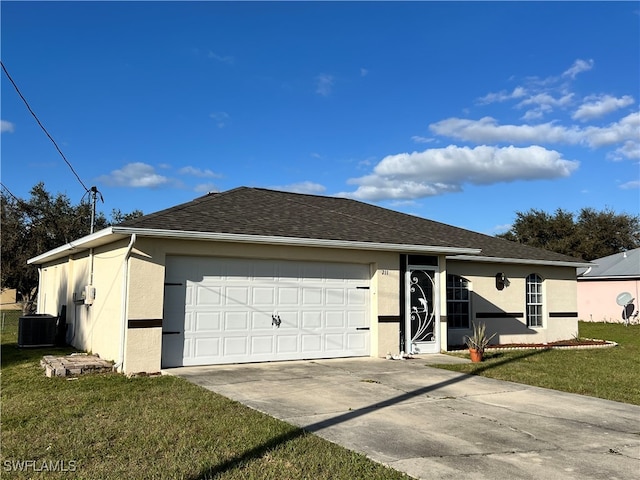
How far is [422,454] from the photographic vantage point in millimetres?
5293

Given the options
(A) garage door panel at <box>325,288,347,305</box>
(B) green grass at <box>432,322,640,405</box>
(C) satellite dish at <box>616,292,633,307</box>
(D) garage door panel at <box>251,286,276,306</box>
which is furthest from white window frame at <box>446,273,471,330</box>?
(C) satellite dish at <box>616,292,633,307</box>

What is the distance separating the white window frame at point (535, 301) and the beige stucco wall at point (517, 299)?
111mm

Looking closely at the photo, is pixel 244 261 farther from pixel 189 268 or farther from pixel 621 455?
pixel 621 455

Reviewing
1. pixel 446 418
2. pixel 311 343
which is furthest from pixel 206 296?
pixel 446 418

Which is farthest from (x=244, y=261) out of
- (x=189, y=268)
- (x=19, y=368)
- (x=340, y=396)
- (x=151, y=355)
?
(x=19, y=368)

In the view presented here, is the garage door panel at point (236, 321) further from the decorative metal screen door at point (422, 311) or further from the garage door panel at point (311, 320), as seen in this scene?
the decorative metal screen door at point (422, 311)

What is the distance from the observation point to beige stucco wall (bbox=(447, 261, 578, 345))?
53.1 ft

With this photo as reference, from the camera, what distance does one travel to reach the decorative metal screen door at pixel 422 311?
13.0 metres

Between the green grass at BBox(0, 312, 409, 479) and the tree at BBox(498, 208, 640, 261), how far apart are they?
1749 inches

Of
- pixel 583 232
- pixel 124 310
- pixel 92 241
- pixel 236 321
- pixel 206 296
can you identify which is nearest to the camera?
pixel 124 310

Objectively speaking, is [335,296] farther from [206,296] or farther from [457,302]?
[457,302]

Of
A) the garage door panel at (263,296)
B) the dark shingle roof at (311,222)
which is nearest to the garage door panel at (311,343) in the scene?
the garage door panel at (263,296)

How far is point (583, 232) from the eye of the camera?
46406 millimetres

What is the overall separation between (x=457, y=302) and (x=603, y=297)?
56.9 feet
